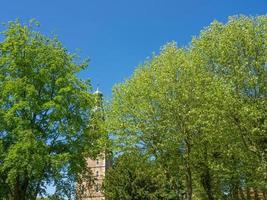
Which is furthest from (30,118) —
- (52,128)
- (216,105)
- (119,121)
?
(216,105)

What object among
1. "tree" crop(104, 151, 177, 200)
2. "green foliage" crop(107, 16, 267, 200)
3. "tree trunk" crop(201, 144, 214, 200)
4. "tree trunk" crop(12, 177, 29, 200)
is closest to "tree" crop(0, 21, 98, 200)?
"tree trunk" crop(12, 177, 29, 200)

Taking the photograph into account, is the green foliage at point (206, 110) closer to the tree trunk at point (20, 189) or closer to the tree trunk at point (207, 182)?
the tree trunk at point (207, 182)

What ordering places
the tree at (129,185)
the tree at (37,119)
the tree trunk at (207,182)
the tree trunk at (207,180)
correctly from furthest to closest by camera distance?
the tree at (129,185)
the tree trunk at (207,182)
the tree trunk at (207,180)
the tree at (37,119)

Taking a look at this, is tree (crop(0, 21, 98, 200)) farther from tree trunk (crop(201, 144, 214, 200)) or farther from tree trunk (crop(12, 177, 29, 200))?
tree trunk (crop(201, 144, 214, 200))

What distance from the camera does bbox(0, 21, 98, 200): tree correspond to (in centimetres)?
3775

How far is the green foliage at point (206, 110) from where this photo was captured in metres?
38.2

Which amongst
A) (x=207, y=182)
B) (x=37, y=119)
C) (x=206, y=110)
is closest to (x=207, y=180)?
(x=207, y=182)

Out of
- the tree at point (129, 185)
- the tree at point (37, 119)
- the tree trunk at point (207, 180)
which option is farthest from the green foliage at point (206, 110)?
the tree at point (129, 185)

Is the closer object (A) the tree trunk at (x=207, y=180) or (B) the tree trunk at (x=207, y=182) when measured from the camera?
(A) the tree trunk at (x=207, y=180)

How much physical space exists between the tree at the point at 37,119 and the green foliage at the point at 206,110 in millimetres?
5947

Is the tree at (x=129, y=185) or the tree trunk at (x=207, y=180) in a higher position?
the tree at (x=129, y=185)

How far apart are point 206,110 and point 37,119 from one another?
46.0ft

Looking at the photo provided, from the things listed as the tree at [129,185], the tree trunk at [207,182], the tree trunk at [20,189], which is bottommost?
the tree trunk at [20,189]

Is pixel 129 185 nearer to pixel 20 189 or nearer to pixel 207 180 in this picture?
pixel 207 180
